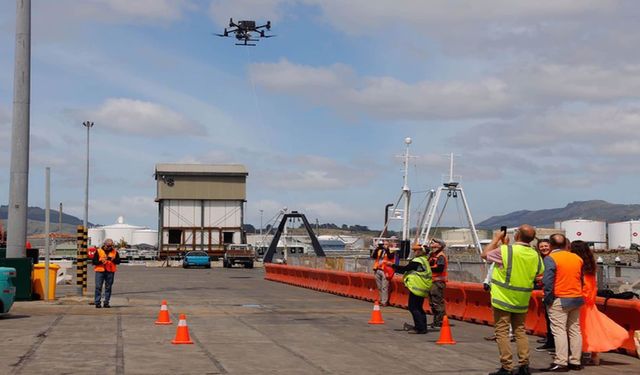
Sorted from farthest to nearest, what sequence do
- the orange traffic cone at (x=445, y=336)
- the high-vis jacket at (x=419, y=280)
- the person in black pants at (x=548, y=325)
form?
the high-vis jacket at (x=419, y=280), the orange traffic cone at (x=445, y=336), the person in black pants at (x=548, y=325)

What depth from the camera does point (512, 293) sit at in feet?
34.3

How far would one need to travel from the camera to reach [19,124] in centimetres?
2295

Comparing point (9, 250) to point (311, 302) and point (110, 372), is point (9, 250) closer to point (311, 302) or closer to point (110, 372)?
point (311, 302)

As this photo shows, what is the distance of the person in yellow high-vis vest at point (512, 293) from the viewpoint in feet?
34.3

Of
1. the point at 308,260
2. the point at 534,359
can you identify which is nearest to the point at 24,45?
the point at 534,359

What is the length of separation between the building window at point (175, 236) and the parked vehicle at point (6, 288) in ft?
210

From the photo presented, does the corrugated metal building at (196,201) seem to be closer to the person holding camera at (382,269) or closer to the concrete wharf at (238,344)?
the person holding camera at (382,269)

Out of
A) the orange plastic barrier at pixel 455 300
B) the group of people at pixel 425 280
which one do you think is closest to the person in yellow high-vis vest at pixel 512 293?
the group of people at pixel 425 280

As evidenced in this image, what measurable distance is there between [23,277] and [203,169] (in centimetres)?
5836

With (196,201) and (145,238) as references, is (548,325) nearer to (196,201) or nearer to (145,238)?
(196,201)

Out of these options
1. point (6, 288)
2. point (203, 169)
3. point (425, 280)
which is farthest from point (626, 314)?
point (203, 169)

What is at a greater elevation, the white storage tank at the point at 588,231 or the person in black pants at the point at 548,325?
the white storage tank at the point at 588,231

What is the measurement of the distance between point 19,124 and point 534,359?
611 inches

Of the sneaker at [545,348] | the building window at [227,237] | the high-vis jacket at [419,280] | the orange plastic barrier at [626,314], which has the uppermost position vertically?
the building window at [227,237]
